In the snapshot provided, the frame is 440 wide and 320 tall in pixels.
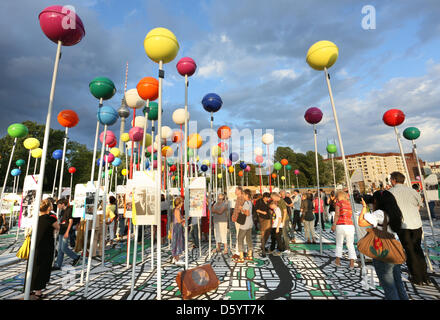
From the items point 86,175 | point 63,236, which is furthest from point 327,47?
point 86,175

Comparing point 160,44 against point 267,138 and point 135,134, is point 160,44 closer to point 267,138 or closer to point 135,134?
point 135,134

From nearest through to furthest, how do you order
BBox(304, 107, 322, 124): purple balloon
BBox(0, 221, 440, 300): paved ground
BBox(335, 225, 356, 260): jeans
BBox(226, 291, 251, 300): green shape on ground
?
BBox(226, 291, 251, 300): green shape on ground, BBox(0, 221, 440, 300): paved ground, BBox(335, 225, 356, 260): jeans, BBox(304, 107, 322, 124): purple balloon

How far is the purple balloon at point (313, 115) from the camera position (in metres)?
6.61

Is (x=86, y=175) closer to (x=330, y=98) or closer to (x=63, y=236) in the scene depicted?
(x=63, y=236)

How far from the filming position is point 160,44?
12.2 feet

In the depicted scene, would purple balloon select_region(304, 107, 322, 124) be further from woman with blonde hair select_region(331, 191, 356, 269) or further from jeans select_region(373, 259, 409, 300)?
jeans select_region(373, 259, 409, 300)

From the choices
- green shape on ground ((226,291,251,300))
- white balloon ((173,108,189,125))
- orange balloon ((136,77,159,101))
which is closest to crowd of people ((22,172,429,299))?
green shape on ground ((226,291,251,300))

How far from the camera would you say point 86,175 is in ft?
116

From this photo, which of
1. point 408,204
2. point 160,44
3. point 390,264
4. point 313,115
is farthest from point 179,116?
point 390,264

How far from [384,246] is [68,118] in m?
6.92

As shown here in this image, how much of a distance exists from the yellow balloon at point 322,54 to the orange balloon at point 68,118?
19.2ft

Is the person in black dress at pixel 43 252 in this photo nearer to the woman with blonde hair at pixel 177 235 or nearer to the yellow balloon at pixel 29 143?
the woman with blonde hair at pixel 177 235

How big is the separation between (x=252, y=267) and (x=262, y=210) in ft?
5.68

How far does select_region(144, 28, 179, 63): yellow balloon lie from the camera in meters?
3.71
